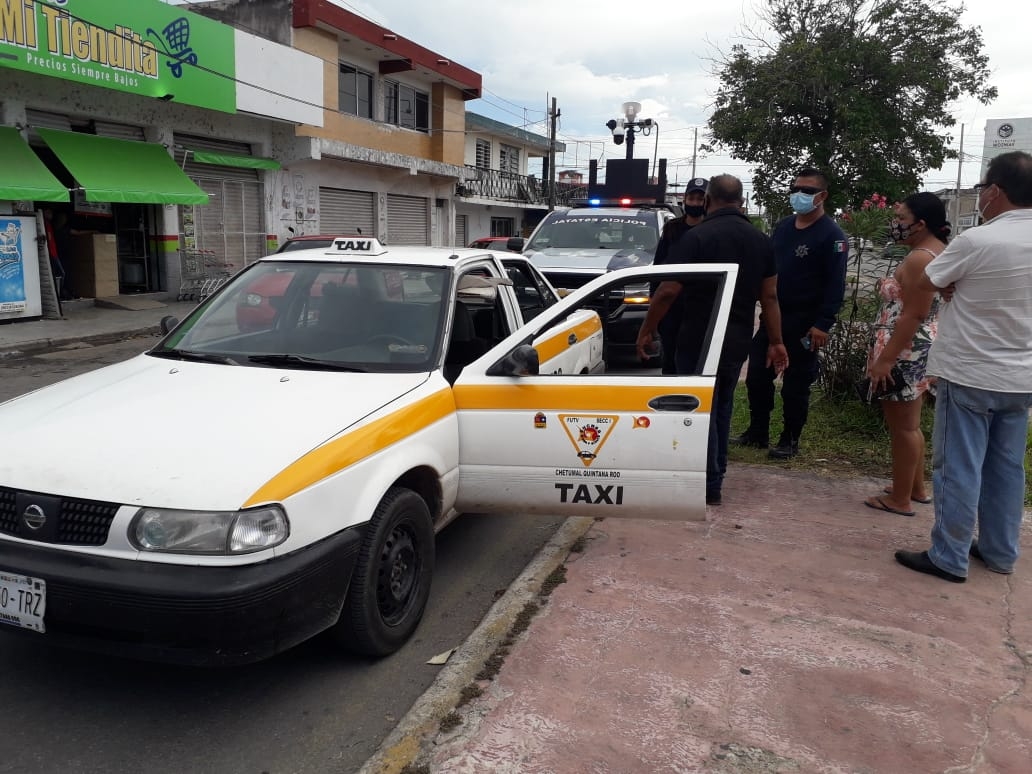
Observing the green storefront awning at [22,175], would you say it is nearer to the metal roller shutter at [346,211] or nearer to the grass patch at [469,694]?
the metal roller shutter at [346,211]

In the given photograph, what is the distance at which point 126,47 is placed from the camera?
588 inches

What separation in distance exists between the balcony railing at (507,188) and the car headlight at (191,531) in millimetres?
28702

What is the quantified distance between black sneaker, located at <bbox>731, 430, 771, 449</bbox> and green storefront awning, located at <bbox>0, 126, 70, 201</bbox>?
38.4 feet

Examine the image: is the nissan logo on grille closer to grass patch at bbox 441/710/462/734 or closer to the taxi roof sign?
grass patch at bbox 441/710/462/734

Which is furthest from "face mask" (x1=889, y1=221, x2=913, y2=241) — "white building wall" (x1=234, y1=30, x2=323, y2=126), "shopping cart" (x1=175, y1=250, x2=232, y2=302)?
"white building wall" (x1=234, y1=30, x2=323, y2=126)

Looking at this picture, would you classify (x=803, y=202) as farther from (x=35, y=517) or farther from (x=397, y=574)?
(x=35, y=517)

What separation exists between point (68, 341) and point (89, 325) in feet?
4.55

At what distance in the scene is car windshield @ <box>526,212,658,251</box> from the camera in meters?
10.3

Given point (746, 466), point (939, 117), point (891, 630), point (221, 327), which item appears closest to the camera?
point (891, 630)

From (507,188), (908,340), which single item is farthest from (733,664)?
(507,188)

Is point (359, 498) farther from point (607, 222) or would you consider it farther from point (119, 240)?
point (119, 240)

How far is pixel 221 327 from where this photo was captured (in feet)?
13.9

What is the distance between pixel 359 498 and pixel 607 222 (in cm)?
823

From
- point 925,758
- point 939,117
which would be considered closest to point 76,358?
point 925,758
